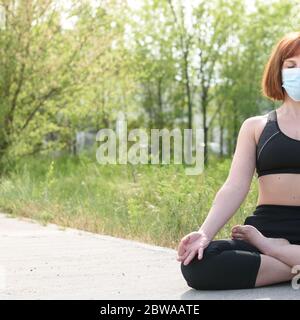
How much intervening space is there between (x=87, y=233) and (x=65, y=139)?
15.9 metres

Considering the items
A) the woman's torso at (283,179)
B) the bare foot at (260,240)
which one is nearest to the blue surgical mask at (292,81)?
the woman's torso at (283,179)

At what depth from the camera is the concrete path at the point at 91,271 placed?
163 inches

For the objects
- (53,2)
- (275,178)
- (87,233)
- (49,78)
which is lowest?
(87,233)

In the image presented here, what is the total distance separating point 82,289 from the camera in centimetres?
432

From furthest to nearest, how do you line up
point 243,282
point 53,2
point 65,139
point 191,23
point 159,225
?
point 191,23 < point 65,139 < point 53,2 < point 159,225 < point 243,282

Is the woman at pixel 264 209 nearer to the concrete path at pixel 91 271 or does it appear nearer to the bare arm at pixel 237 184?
the bare arm at pixel 237 184

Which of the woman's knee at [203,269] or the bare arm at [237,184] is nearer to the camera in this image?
the woman's knee at [203,269]

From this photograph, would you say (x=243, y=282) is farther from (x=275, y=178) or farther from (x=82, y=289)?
(x=82, y=289)

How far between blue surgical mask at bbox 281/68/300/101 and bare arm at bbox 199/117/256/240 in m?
0.27

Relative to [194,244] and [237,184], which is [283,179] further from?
[194,244]

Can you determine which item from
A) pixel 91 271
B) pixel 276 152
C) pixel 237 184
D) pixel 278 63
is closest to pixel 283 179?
pixel 276 152

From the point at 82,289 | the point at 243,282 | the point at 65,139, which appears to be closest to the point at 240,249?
the point at 243,282

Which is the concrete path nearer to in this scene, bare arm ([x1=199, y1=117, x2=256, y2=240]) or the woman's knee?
the woman's knee

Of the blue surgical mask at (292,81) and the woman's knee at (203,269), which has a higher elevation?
the blue surgical mask at (292,81)
